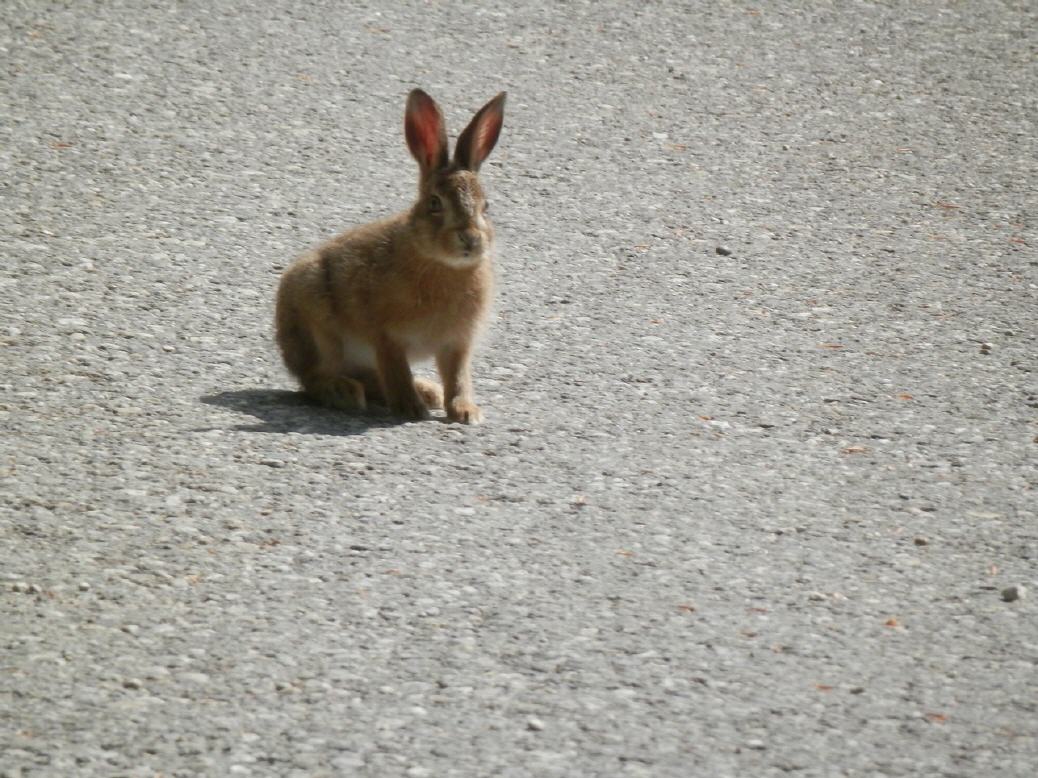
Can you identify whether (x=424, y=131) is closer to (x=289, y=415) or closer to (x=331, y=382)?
(x=331, y=382)

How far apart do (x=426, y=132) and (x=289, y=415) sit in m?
1.31

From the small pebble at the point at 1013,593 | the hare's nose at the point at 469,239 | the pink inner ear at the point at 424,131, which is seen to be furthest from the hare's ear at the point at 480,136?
the small pebble at the point at 1013,593

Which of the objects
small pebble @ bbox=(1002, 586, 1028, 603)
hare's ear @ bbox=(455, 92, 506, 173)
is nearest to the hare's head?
hare's ear @ bbox=(455, 92, 506, 173)

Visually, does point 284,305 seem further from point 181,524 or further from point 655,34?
point 655,34

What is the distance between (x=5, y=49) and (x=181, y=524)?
19.5 feet

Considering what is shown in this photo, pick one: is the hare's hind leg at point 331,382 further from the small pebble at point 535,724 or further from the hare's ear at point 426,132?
the small pebble at point 535,724

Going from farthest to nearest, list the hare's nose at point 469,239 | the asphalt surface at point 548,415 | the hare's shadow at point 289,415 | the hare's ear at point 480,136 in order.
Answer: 1. the hare's ear at point 480,136
2. the hare's nose at point 469,239
3. the hare's shadow at point 289,415
4. the asphalt surface at point 548,415

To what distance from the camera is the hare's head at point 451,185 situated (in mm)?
6000

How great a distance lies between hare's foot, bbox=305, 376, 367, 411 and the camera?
20.1 feet

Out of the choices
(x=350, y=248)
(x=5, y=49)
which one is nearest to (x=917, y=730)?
(x=350, y=248)

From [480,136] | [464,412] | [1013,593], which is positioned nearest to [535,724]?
[1013,593]

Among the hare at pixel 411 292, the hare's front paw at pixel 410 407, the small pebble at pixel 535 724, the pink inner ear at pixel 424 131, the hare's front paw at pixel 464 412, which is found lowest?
the small pebble at pixel 535 724

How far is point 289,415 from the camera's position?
237 inches

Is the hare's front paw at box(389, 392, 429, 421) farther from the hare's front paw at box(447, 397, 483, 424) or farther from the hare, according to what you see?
the hare's front paw at box(447, 397, 483, 424)
